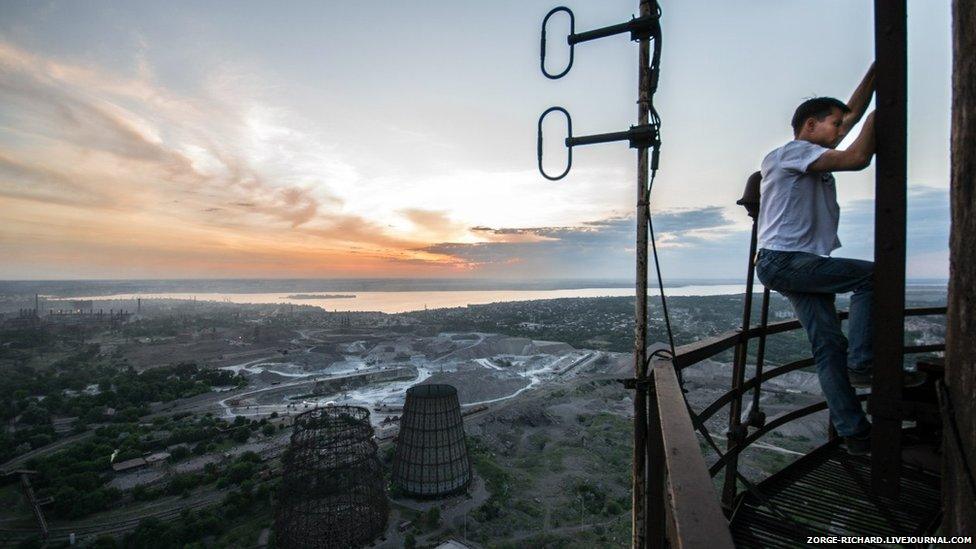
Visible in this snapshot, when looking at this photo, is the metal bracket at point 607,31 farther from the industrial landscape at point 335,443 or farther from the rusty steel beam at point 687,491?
the industrial landscape at point 335,443

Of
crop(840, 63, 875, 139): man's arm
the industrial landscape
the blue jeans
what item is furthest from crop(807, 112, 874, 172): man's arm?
the industrial landscape

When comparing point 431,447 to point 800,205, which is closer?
point 800,205

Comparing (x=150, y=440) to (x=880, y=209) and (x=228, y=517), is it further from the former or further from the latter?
(x=880, y=209)

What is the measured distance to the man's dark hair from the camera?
2217 mm

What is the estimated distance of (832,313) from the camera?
219 centimetres

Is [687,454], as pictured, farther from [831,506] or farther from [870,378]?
[831,506]

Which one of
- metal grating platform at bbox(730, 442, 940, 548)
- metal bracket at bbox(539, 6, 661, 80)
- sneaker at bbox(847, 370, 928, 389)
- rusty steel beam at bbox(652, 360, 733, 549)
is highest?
metal bracket at bbox(539, 6, 661, 80)

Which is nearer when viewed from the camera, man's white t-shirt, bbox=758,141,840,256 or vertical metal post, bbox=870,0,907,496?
vertical metal post, bbox=870,0,907,496

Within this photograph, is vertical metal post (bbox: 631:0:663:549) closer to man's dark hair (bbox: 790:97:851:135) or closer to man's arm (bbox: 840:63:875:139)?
man's dark hair (bbox: 790:97:851:135)

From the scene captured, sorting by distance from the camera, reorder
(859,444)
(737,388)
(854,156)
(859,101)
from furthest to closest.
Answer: (737,388), (859,101), (859,444), (854,156)

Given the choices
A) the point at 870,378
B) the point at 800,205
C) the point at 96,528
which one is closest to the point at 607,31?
the point at 800,205

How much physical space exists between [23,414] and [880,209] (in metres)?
40.0

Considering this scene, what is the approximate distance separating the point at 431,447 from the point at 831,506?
1394 centimetres

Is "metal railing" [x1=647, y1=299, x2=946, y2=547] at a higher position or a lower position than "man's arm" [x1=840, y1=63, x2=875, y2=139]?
lower
